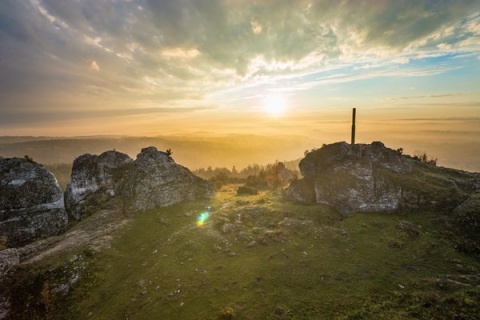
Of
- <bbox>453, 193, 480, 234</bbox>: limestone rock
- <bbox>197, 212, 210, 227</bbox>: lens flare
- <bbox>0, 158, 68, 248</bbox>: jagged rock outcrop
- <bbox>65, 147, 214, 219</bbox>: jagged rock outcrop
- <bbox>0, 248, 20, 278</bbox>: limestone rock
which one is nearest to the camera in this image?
<bbox>0, 248, 20, 278</bbox>: limestone rock

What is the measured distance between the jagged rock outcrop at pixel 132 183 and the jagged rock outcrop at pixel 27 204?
327 centimetres

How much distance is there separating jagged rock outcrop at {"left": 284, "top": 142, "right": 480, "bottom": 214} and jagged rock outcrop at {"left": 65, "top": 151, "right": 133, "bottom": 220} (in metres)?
28.6

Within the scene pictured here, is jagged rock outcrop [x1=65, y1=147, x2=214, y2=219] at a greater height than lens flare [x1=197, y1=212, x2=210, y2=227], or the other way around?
jagged rock outcrop [x1=65, y1=147, x2=214, y2=219]

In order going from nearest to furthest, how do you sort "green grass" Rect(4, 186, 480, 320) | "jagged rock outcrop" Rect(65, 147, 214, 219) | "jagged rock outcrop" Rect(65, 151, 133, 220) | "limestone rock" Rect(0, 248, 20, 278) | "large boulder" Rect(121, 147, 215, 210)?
"green grass" Rect(4, 186, 480, 320) < "limestone rock" Rect(0, 248, 20, 278) < "large boulder" Rect(121, 147, 215, 210) < "jagged rock outcrop" Rect(65, 147, 214, 219) < "jagged rock outcrop" Rect(65, 151, 133, 220)

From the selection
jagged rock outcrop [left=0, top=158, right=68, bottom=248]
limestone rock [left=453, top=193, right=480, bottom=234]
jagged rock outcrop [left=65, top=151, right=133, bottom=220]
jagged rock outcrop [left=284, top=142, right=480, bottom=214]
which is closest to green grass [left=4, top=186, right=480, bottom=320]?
jagged rock outcrop [left=284, top=142, right=480, bottom=214]

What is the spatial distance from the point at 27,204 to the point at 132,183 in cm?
1304

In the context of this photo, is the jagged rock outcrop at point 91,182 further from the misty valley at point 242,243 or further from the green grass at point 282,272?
the green grass at point 282,272

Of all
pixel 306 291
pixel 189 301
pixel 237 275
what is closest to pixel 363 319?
pixel 306 291

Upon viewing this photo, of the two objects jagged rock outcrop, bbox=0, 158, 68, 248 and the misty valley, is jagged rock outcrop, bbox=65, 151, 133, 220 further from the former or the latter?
jagged rock outcrop, bbox=0, 158, 68, 248

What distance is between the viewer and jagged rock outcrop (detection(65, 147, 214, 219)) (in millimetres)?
38656

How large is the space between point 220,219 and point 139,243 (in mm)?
9609

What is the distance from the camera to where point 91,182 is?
41.4m

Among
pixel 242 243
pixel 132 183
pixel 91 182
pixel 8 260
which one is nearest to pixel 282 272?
pixel 242 243

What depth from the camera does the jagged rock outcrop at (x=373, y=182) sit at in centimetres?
3231
